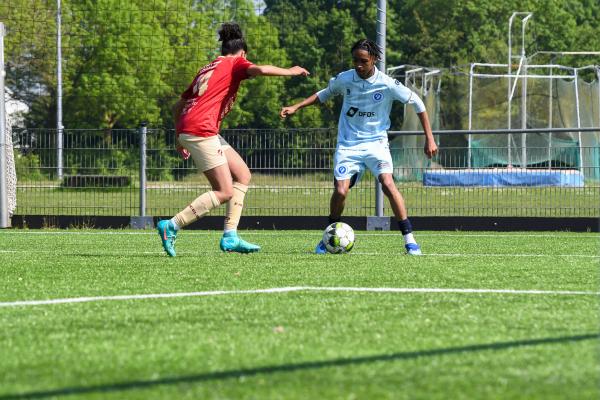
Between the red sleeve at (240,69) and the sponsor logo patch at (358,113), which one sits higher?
the red sleeve at (240,69)

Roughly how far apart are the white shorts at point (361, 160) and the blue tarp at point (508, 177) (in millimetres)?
6538

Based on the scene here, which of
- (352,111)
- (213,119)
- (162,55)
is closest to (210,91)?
(213,119)

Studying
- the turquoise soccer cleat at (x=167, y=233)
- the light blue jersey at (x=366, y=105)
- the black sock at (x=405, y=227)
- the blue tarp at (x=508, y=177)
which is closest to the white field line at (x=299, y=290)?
the turquoise soccer cleat at (x=167, y=233)

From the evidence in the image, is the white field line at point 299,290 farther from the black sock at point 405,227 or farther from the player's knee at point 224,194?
the black sock at point 405,227

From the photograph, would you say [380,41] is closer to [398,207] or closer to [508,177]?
[508,177]

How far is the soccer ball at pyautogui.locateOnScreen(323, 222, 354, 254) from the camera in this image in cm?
1004

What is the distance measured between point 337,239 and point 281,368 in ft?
19.9

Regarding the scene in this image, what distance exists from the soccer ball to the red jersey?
4.47ft

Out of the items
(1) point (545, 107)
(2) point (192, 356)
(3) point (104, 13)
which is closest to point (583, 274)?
(2) point (192, 356)

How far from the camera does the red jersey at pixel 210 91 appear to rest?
9578 millimetres

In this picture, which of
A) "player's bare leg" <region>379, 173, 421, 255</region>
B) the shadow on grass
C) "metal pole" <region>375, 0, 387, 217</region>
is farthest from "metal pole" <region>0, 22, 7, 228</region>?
the shadow on grass

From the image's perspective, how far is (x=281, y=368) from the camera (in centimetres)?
400

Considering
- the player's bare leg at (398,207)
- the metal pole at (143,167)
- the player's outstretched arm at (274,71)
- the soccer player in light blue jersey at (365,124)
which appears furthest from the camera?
the metal pole at (143,167)

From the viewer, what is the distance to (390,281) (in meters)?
→ 7.07
